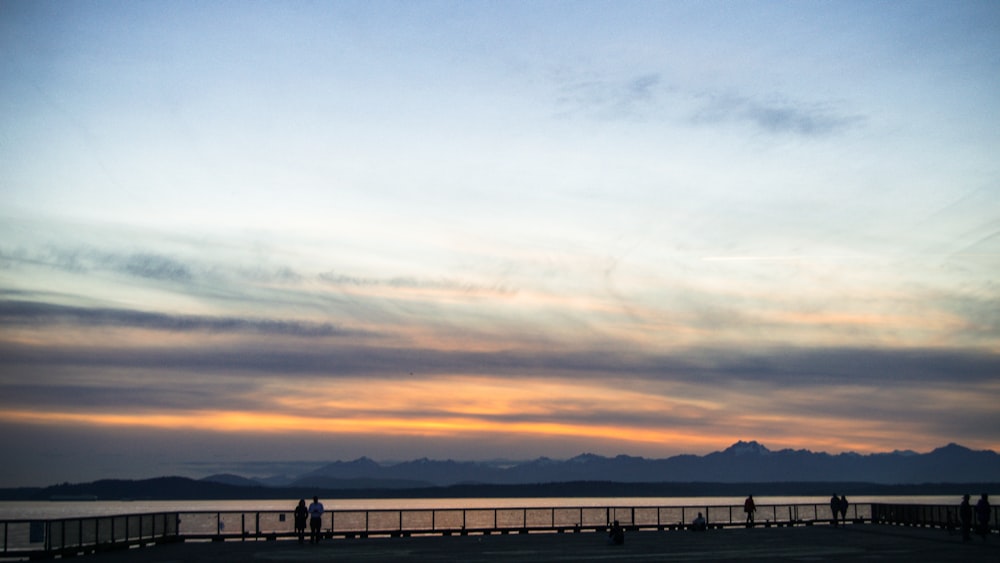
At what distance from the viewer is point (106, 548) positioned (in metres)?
40.3

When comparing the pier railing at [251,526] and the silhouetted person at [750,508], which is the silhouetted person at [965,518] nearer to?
the pier railing at [251,526]

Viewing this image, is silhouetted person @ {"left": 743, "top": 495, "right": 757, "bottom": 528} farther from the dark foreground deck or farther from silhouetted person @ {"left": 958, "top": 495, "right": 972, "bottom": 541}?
silhouetted person @ {"left": 958, "top": 495, "right": 972, "bottom": 541}

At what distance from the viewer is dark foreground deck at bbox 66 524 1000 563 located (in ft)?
121

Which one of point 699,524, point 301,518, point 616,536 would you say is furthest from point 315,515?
point 699,524

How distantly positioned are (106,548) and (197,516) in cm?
1036

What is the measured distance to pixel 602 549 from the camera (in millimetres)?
43156

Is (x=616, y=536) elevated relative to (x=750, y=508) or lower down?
elevated

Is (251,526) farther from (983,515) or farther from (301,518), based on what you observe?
(983,515)

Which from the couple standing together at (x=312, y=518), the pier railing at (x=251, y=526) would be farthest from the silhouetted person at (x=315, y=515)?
the pier railing at (x=251, y=526)

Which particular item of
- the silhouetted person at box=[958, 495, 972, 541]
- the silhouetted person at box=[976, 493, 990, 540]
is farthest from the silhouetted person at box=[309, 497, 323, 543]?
the silhouetted person at box=[976, 493, 990, 540]

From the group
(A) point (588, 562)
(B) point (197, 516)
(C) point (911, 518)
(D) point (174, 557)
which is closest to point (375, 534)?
(B) point (197, 516)

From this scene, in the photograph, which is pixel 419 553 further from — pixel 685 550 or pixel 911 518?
pixel 911 518

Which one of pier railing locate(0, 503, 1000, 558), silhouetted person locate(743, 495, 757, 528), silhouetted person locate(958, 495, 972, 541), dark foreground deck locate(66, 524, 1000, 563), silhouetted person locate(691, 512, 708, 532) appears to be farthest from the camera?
silhouetted person locate(743, 495, 757, 528)

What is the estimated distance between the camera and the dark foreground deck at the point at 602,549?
1454 inches
